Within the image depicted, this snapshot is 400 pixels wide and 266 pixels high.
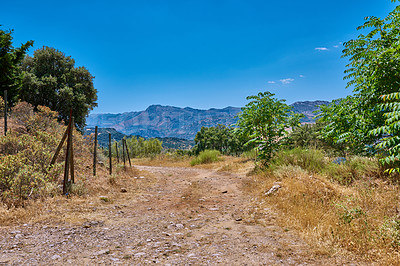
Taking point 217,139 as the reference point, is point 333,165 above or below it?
above

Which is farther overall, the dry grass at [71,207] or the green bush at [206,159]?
the green bush at [206,159]

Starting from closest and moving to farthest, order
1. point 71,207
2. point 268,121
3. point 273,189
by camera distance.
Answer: point 71,207, point 273,189, point 268,121

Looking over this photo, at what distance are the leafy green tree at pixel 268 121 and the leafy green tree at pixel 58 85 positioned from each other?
14.5 metres

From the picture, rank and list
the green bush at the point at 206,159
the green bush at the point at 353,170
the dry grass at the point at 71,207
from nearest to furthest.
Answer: the dry grass at the point at 71,207
the green bush at the point at 353,170
the green bush at the point at 206,159

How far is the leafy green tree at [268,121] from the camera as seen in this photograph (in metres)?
10.8

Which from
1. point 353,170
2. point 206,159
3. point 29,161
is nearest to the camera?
point 29,161

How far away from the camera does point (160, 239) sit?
12.9 feet

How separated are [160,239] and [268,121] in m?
8.74

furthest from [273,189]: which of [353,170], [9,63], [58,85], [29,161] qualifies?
[58,85]

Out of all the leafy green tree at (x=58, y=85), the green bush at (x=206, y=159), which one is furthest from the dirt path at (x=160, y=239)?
the leafy green tree at (x=58, y=85)

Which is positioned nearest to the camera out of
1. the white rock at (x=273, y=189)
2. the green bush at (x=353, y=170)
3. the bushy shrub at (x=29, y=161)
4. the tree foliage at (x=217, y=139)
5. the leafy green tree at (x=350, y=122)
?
the bushy shrub at (x=29, y=161)

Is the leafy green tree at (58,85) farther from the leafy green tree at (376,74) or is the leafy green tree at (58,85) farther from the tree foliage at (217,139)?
the tree foliage at (217,139)

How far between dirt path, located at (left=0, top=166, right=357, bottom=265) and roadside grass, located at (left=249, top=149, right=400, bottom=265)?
391 mm

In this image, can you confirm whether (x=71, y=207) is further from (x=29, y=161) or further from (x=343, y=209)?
(x=343, y=209)
